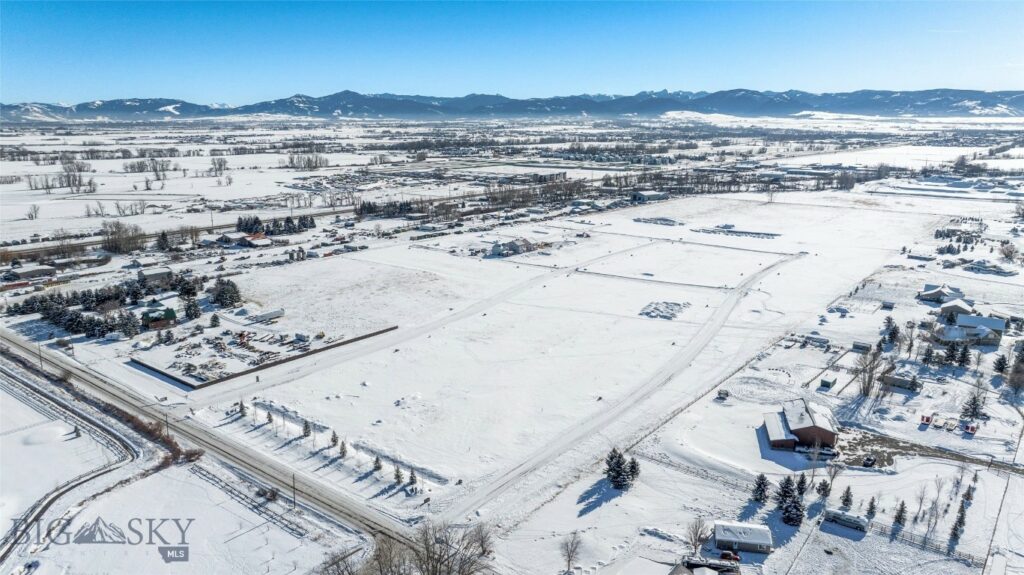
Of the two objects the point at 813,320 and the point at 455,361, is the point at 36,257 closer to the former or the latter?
the point at 455,361

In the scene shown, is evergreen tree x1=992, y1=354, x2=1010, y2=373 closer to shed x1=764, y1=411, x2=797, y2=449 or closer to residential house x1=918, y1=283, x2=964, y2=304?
residential house x1=918, y1=283, x2=964, y2=304

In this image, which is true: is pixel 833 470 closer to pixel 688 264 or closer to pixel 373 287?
pixel 688 264

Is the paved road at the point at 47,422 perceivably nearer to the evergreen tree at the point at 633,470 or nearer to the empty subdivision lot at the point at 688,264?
the evergreen tree at the point at 633,470

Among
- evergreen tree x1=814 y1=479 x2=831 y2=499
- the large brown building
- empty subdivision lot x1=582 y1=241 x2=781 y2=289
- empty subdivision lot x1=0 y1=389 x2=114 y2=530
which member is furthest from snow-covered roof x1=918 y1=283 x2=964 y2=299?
empty subdivision lot x1=0 y1=389 x2=114 y2=530

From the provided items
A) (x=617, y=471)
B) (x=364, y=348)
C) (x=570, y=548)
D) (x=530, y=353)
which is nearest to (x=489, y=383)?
(x=530, y=353)

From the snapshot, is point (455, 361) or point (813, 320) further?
point (813, 320)

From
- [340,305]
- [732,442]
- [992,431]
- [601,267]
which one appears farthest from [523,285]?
[992,431]

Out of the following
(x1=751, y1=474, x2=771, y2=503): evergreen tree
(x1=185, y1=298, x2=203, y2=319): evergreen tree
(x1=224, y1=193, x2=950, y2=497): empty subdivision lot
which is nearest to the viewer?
(x1=751, y1=474, x2=771, y2=503): evergreen tree

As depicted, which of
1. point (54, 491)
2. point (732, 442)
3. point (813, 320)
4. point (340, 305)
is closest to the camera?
point (54, 491)
